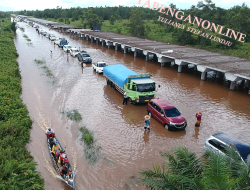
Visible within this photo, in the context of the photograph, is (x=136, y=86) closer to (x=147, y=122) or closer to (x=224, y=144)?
(x=147, y=122)

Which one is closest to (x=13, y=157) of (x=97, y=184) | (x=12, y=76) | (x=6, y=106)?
(x=97, y=184)

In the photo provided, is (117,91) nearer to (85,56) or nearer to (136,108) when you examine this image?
(136,108)

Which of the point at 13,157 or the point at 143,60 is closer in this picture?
the point at 13,157

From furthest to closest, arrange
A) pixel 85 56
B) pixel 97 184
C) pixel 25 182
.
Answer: pixel 85 56 → pixel 97 184 → pixel 25 182

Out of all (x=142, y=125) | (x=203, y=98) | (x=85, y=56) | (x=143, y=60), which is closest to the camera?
(x=142, y=125)

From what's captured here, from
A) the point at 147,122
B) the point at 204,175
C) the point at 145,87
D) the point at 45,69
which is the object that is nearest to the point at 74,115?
the point at 147,122

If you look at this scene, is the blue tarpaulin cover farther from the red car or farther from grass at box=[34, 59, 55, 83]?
grass at box=[34, 59, 55, 83]
